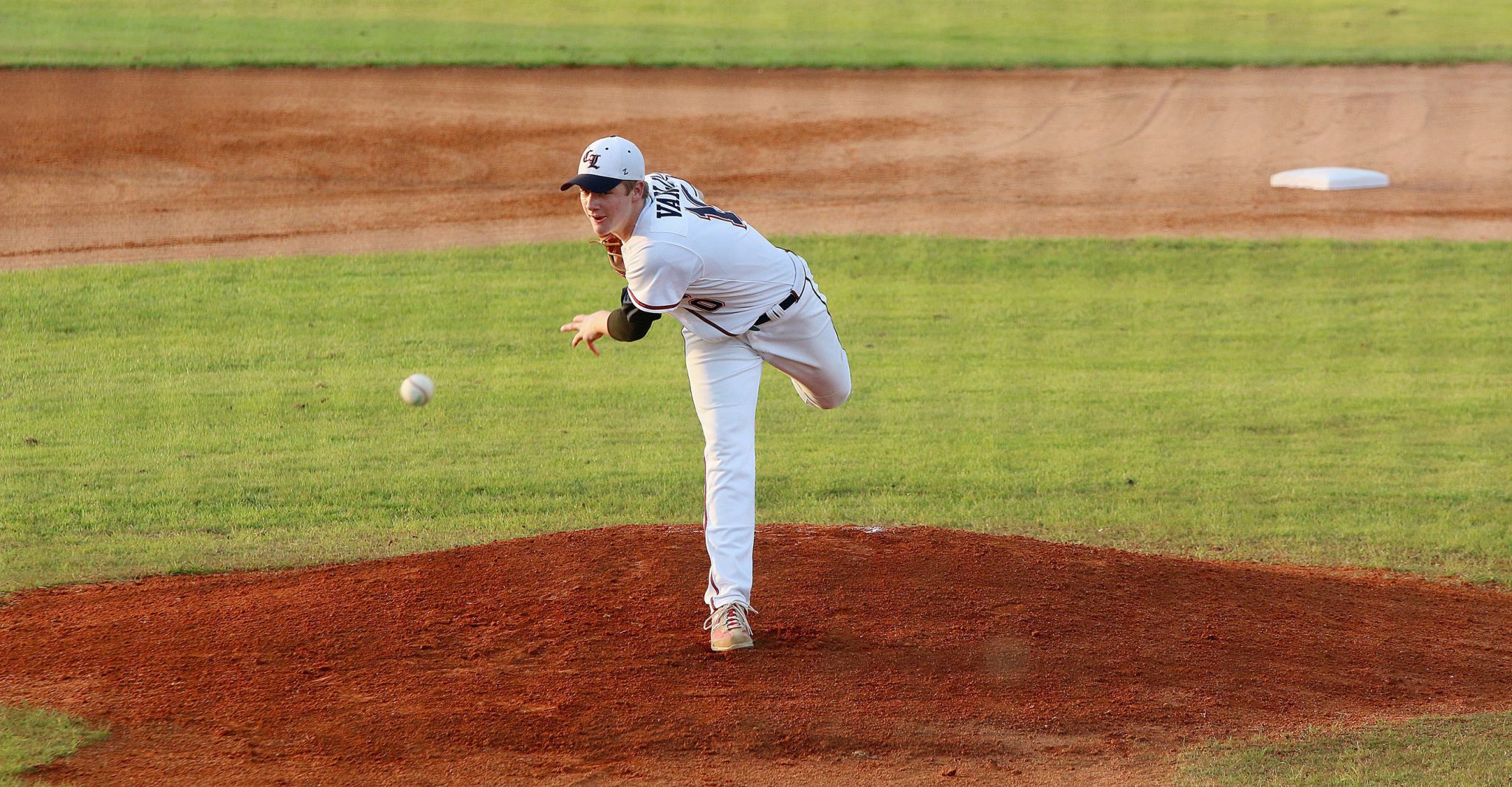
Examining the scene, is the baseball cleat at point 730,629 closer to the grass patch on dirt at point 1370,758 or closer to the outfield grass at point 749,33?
the grass patch on dirt at point 1370,758

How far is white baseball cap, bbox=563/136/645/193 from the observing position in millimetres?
5539

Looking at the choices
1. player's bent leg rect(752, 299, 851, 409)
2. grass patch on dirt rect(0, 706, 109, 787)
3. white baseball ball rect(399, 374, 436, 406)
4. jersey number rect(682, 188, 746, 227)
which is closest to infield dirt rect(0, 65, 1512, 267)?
white baseball ball rect(399, 374, 436, 406)

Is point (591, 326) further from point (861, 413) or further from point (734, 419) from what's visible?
point (861, 413)

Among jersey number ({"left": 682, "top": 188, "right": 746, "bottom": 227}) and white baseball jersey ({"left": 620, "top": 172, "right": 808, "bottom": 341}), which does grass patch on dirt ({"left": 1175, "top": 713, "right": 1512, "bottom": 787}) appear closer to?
white baseball jersey ({"left": 620, "top": 172, "right": 808, "bottom": 341})

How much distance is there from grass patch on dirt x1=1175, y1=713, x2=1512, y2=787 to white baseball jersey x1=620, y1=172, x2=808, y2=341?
2.44 metres

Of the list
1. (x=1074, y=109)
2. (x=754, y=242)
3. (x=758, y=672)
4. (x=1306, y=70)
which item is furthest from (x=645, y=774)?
(x=1306, y=70)

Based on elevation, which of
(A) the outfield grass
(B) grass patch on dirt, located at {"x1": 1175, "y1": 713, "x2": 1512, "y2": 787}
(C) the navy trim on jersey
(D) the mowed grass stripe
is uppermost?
(A) the outfield grass

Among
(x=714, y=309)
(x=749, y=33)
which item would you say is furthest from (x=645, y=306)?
(x=749, y=33)

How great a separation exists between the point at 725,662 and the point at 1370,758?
2378mm

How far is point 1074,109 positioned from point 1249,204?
14.0ft

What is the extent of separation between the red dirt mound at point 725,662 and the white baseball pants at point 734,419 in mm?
354

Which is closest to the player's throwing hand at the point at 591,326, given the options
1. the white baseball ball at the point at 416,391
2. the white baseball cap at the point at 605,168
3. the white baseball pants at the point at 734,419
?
the white baseball pants at the point at 734,419

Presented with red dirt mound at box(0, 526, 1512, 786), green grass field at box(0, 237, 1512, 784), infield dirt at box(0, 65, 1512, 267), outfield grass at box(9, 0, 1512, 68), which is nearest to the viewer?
red dirt mound at box(0, 526, 1512, 786)

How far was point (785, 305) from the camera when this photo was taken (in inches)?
240
